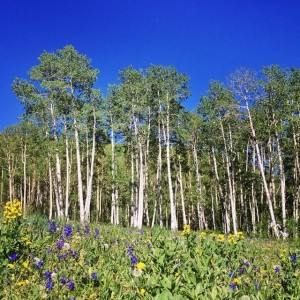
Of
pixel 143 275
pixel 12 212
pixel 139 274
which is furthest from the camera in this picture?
pixel 12 212

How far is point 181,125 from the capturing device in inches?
1319

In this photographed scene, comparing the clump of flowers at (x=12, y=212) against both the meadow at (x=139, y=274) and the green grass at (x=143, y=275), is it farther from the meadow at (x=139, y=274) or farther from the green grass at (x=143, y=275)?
the green grass at (x=143, y=275)

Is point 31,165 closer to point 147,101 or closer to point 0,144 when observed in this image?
point 0,144

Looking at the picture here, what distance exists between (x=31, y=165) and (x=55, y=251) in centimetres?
4559

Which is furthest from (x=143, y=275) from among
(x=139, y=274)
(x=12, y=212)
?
(x=12, y=212)

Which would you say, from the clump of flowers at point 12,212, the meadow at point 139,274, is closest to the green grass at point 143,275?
the meadow at point 139,274

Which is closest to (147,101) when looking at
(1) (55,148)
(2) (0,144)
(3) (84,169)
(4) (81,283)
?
(1) (55,148)

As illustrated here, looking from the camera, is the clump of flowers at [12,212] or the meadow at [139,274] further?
the clump of flowers at [12,212]

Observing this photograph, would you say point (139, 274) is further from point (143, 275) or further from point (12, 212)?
point (12, 212)

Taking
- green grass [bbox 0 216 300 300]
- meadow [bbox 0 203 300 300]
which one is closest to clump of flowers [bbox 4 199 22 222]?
meadow [bbox 0 203 300 300]

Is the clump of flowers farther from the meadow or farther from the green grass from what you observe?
the green grass

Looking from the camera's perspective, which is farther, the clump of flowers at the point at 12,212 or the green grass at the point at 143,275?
the clump of flowers at the point at 12,212

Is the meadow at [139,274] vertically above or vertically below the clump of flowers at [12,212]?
below

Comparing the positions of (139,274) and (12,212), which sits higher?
(12,212)
